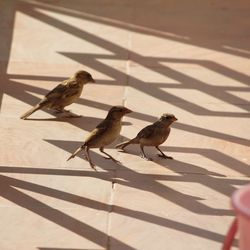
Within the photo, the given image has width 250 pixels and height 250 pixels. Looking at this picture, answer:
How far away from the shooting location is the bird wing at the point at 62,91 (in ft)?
19.7

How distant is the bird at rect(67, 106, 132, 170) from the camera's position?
17.3ft

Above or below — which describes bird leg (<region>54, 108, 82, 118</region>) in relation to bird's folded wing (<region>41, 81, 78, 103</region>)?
below

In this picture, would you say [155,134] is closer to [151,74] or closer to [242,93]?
[242,93]

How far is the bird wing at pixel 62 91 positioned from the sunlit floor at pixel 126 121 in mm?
135

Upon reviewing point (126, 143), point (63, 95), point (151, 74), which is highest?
point (151, 74)

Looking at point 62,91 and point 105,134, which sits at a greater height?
point 62,91

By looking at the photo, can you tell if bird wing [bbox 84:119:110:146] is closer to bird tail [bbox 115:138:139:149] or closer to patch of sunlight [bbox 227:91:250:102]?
bird tail [bbox 115:138:139:149]

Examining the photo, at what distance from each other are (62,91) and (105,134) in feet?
2.62

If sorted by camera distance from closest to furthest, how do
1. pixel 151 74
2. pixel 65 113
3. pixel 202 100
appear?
pixel 65 113, pixel 202 100, pixel 151 74

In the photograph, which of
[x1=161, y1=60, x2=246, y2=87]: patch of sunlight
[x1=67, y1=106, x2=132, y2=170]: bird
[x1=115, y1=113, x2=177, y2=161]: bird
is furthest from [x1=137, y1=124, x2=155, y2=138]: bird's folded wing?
[x1=161, y1=60, x2=246, y2=87]: patch of sunlight

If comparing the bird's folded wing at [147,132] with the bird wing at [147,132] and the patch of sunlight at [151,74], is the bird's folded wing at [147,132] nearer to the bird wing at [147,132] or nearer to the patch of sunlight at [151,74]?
the bird wing at [147,132]

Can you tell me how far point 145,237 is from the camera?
450 centimetres

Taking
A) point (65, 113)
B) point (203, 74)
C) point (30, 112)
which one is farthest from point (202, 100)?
point (30, 112)

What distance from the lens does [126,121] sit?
235 inches
